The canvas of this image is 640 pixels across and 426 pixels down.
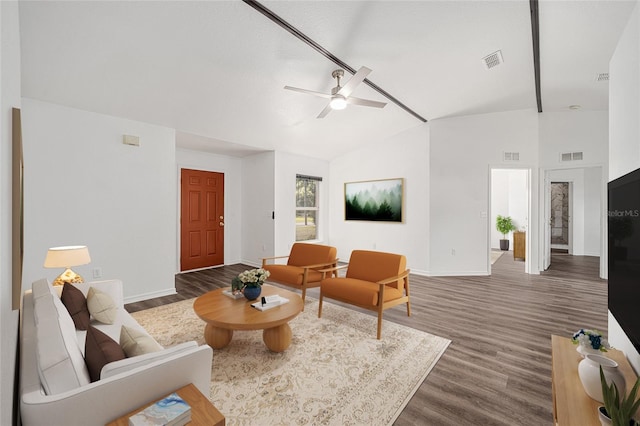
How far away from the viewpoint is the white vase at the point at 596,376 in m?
1.28

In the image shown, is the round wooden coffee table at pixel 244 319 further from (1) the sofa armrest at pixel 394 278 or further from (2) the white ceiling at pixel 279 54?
(2) the white ceiling at pixel 279 54

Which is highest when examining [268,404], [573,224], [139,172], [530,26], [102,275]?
[530,26]

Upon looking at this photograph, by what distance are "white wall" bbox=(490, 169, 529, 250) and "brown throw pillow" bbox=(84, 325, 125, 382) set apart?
9.80 meters

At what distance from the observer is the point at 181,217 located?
5.42 m

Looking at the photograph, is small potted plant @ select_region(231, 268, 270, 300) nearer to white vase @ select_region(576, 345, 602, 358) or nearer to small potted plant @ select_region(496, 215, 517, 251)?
white vase @ select_region(576, 345, 602, 358)

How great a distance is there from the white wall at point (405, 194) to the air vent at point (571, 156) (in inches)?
96.4

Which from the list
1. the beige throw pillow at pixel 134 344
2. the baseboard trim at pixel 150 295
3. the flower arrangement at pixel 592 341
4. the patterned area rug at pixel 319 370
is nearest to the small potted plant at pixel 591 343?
the flower arrangement at pixel 592 341

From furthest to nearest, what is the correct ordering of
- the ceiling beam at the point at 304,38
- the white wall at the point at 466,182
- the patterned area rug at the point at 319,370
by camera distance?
the white wall at the point at 466,182 → the ceiling beam at the point at 304,38 → the patterned area rug at the point at 319,370

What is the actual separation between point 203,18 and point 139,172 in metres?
2.36

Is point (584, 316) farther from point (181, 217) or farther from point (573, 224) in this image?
point (181, 217)

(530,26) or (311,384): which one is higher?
(530,26)

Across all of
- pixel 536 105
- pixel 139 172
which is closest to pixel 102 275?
pixel 139 172

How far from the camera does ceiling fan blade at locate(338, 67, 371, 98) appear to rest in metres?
2.56

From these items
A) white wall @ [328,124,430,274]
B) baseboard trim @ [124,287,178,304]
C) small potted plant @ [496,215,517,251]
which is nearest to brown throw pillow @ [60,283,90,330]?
baseboard trim @ [124,287,178,304]
